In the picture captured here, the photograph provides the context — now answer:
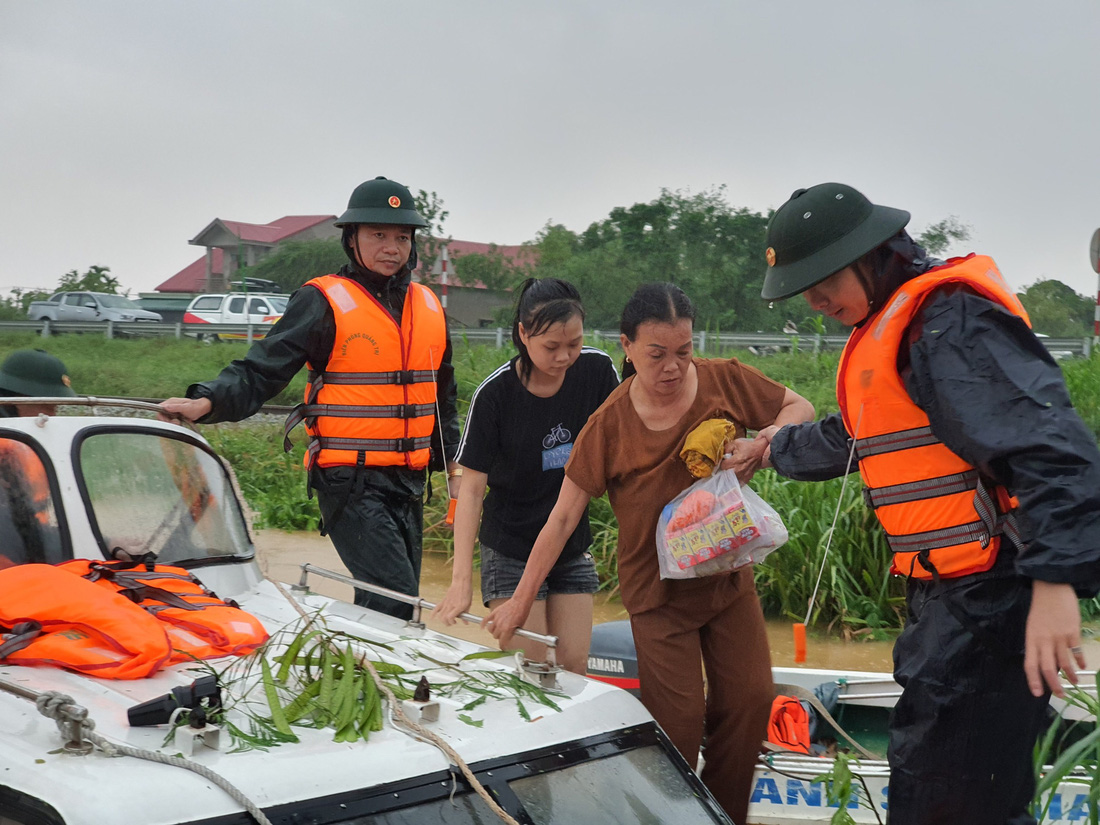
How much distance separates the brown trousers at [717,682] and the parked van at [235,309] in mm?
23383

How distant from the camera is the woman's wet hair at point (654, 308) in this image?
3633mm

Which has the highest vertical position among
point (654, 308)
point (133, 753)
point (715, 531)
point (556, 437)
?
point (654, 308)

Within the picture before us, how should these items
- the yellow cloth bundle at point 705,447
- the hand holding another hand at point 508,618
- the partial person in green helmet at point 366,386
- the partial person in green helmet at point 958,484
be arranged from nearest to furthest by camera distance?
1. the partial person in green helmet at point 958,484
2. the yellow cloth bundle at point 705,447
3. the hand holding another hand at point 508,618
4. the partial person in green helmet at point 366,386

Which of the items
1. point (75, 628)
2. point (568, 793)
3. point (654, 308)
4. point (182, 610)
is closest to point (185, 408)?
point (182, 610)

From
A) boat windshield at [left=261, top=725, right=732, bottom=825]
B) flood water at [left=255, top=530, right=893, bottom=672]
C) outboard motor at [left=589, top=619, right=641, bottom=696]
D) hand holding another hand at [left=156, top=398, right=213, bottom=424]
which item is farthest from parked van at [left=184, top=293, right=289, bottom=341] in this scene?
boat windshield at [left=261, top=725, right=732, bottom=825]

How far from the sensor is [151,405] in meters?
4.10

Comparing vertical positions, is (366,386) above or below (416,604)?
above

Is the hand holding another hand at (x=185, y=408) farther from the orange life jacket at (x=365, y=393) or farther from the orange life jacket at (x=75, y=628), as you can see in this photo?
the orange life jacket at (x=75, y=628)

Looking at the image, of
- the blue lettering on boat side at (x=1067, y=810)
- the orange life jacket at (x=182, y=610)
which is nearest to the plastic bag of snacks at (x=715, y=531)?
the orange life jacket at (x=182, y=610)

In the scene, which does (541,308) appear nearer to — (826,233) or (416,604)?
(416,604)

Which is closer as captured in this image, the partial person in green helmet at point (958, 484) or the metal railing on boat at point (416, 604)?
the partial person in green helmet at point (958, 484)

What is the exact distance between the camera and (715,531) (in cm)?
350

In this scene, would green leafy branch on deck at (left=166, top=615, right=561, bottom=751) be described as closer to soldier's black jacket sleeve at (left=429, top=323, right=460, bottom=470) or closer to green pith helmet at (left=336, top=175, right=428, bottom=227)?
soldier's black jacket sleeve at (left=429, top=323, right=460, bottom=470)

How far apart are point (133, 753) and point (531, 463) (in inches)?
91.6
